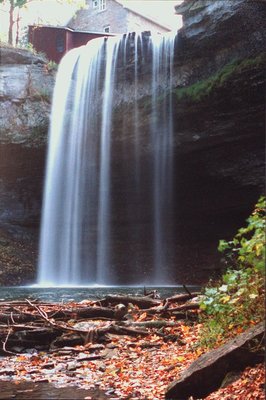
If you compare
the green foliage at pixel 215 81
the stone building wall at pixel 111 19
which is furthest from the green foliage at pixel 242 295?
the stone building wall at pixel 111 19

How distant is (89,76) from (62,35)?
914 cm

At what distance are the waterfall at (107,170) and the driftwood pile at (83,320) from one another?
12525 mm

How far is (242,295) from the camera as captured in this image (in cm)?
473

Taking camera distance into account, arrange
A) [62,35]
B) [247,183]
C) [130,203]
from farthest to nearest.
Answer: [62,35], [130,203], [247,183]

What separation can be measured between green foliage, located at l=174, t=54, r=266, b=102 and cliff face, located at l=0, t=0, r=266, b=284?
0.04 meters

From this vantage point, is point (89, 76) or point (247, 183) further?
point (89, 76)

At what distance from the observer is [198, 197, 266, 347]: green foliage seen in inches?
159

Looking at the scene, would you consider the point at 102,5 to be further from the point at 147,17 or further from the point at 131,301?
the point at 131,301

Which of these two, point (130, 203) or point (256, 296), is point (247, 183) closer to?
point (130, 203)

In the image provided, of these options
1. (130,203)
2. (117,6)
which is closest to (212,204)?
(130,203)

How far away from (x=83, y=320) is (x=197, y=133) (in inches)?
503

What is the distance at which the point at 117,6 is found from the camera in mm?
33312

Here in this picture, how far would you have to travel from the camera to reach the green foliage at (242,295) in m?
4.05

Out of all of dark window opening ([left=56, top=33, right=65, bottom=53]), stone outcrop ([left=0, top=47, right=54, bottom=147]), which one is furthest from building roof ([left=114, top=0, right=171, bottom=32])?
stone outcrop ([left=0, top=47, right=54, bottom=147])
